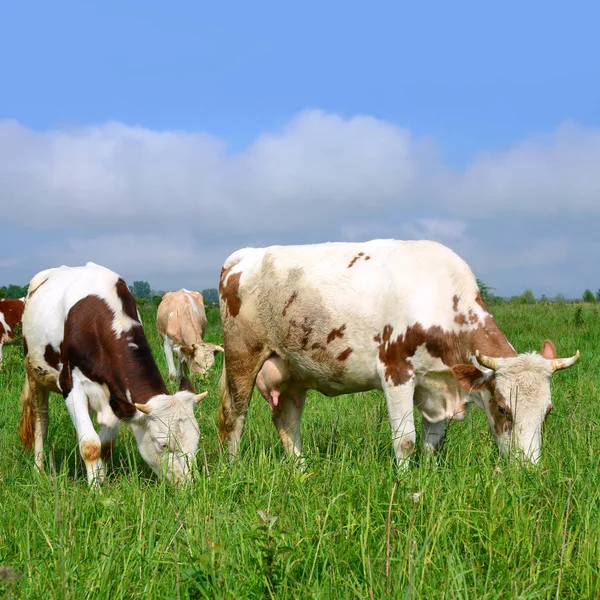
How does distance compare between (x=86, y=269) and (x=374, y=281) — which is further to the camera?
(x=86, y=269)

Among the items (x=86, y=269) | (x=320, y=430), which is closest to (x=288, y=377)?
(x=320, y=430)

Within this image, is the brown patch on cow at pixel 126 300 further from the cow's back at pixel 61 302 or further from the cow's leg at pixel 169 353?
the cow's leg at pixel 169 353

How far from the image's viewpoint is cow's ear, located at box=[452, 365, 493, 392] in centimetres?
533

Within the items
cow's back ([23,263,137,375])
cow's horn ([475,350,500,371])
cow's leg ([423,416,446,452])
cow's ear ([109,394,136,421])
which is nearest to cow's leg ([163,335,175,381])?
cow's back ([23,263,137,375])

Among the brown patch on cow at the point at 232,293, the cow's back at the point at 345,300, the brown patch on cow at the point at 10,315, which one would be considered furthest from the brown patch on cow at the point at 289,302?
the brown patch on cow at the point at 10,315

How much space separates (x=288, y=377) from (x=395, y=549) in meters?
3.80

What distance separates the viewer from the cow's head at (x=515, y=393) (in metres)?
5.08

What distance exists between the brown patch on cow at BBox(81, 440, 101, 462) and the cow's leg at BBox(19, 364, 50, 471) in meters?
1.20

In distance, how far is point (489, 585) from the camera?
10.3 feet

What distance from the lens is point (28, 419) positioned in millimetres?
7613

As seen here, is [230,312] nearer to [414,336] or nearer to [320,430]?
[320,430]

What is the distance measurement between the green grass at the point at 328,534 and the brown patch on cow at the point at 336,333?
1501mm

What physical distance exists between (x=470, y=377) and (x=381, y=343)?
955 mm

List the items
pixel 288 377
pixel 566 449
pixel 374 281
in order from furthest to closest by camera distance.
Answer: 1. pixel 288 377
2. pixel 374 281
3. pixel 566 449
